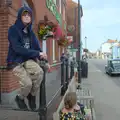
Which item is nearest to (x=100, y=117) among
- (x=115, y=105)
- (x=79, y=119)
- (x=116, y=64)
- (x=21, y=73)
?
(x=115, y=105)

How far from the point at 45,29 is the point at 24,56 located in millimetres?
8905

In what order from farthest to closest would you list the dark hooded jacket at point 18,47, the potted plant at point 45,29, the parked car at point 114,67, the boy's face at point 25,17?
the parked car at point 114,67, the potted plant at point 45,29, the boy's face at point 25,17, the dark hooded jacket at point 18,47

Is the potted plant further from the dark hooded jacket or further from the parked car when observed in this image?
the parked car

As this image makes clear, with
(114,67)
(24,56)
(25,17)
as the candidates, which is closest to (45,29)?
(25,17)

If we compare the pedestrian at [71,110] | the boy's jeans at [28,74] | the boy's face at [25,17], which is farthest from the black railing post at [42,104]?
the boy's face at [25,17]

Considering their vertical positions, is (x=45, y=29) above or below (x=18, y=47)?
above

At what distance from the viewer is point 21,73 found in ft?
13.8

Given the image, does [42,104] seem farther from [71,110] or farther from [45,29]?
[45,29]

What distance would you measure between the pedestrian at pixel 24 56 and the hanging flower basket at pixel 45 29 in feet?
27.6

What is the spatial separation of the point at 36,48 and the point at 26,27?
35cm

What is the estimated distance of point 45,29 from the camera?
13.0 metres

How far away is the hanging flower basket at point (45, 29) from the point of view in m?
12.8

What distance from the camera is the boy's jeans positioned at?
420 centimetres

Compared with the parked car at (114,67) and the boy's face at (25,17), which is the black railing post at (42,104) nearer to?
the boy's face at (25,17)
